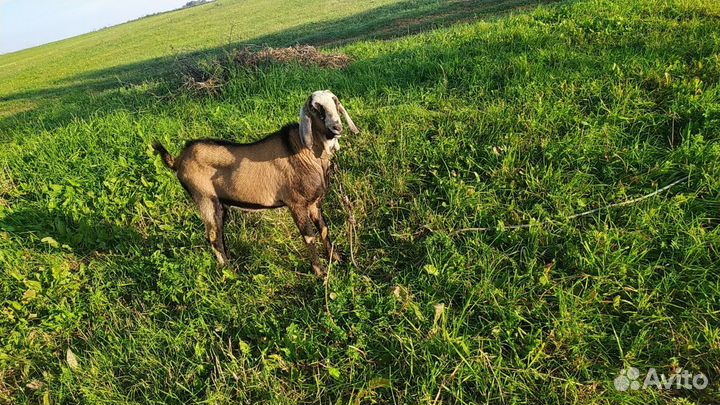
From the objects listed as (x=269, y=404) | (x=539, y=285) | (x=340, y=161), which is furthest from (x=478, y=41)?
(x=269, y=404)

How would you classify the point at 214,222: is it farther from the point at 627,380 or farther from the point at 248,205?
the point at 627,380

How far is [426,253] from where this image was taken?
3.38 meters

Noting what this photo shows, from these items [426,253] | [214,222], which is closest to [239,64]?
[214,222]

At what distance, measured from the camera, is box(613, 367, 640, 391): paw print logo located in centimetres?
231

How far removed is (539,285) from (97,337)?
143 inches

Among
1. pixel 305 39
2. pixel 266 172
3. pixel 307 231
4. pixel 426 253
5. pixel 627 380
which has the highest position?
pixel 305 39

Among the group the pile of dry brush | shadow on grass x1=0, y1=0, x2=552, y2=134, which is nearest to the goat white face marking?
the pile of dry brush

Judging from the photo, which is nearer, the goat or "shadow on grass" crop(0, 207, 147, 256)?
the goat

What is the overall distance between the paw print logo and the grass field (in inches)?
1.7

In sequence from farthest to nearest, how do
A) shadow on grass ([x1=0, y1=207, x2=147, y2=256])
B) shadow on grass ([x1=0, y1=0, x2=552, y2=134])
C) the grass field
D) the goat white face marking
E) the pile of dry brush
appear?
shadow on grass ([x1=0, y1=0, x2=552, y2=134]) < the pile of dry brush < shadow on grass ([x1=0, y1=207, x2=147, y2=256]) < the goat white face marking < the grass field

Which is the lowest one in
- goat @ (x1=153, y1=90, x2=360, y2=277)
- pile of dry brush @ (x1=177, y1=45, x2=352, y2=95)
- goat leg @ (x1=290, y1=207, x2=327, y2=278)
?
goat leg @ (x1=290, y1=207, x2=327, y2=278)

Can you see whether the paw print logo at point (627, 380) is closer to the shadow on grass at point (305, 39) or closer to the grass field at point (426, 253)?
the grass field at point (426, 253)

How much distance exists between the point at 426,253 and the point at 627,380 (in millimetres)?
1600

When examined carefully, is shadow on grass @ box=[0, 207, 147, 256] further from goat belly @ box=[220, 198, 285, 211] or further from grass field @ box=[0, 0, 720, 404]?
goat belly @ box=[220, 198, 285, 211]
